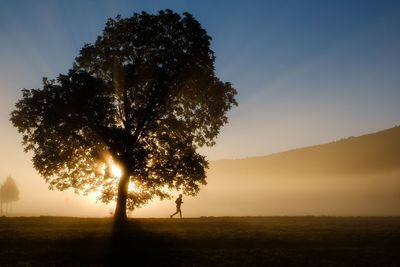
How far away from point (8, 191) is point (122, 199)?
140m

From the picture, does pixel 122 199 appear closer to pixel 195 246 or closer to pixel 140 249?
pixel 140 249

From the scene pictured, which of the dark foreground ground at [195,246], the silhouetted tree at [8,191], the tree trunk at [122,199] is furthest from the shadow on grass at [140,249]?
the silhouetted tree at [8,191]

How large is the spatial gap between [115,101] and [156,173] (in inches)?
296

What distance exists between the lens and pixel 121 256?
13.3m

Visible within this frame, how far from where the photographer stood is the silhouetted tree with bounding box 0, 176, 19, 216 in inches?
5202

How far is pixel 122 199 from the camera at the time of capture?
78.7ft

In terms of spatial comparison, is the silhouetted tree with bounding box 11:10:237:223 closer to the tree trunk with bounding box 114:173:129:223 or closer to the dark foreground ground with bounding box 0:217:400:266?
the tree trunk with bounding box 114:173:129:223

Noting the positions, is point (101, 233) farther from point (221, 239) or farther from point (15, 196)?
point (15, 196)

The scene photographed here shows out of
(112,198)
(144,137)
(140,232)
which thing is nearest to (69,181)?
(112,198)

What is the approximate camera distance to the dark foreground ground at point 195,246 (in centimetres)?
1290

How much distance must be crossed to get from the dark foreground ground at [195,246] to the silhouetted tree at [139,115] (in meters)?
4.81

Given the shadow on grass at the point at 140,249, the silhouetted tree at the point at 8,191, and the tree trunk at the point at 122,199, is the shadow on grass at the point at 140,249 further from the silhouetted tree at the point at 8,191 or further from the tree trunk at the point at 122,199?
the silhouetted tree at the point at 8,191

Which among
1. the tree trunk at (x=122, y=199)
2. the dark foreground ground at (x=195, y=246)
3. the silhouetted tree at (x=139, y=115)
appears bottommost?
the dark foreground ground at (x=195, y=246)

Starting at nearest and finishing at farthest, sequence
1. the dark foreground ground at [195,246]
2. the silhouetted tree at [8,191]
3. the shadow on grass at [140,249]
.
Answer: the shadow on grass at [140,249] → the dark foreground ground at [195,246] → the silhouetted tree at [8,191]
